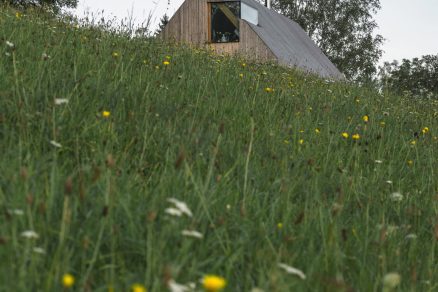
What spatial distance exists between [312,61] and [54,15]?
76.4 ft

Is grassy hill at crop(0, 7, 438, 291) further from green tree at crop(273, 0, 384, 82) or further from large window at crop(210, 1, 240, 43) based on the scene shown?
green tree at crop(273, 0, 384, 82)

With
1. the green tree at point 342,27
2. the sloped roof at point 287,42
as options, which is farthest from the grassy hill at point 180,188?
the green tree at point 342,27

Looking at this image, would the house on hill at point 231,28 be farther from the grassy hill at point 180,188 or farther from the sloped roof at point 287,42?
the grassy hill at point 180,188

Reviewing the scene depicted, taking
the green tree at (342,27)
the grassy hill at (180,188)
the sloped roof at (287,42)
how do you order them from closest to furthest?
the grassy hill at (180,188) → the sloped roof at (287,42) → the green tree at (342,27)

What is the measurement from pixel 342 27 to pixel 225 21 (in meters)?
22.7

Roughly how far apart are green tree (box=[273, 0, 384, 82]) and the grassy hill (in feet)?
136

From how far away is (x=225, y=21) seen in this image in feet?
85.6

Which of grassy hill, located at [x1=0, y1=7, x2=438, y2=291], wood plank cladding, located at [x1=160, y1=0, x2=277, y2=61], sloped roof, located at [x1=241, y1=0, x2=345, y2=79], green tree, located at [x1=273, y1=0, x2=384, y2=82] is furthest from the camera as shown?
green tree, located at [x1=273, y1=0, x2=384, y2=82]

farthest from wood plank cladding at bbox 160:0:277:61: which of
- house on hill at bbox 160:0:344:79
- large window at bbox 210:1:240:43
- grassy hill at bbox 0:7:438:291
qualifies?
grassy hill at bbox 0:7:438:291

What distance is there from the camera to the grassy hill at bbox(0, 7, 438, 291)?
2.07 metres

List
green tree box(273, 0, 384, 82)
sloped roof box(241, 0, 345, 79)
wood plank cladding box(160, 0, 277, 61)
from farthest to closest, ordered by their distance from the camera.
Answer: green tree box(273, 0, 384, 82), sloped roof box(241, 0, 345, 79), wood plank cladding box(160, 0, 277, 61)

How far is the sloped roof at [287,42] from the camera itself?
83.4 feet

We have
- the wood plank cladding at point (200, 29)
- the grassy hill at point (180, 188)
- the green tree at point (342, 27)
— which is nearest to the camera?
the grassy hill at point (180, 188)

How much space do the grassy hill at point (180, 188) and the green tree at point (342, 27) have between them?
41390 mm
